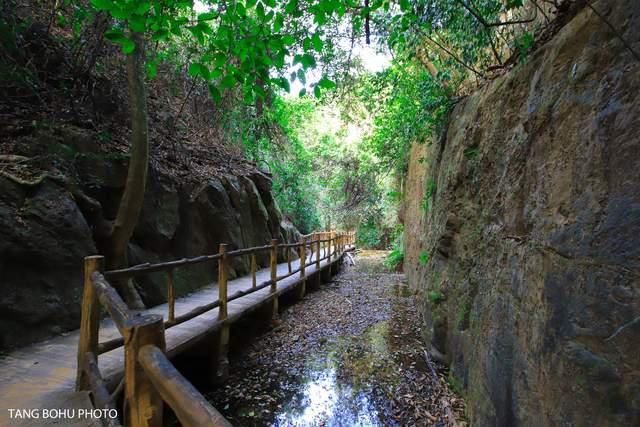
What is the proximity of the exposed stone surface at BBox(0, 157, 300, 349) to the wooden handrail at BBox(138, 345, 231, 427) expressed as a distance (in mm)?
3652

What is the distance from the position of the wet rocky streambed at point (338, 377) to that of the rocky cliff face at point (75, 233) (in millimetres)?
2294

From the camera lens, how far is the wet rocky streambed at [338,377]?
171 inches

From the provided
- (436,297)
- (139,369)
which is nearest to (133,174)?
(139,369)

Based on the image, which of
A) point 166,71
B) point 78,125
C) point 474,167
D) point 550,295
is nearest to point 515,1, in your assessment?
point 474,167

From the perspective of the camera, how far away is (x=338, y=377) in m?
5.36

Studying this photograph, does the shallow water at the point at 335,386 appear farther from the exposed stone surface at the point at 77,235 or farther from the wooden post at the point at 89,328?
the exposed stone surface at the point at 77,235

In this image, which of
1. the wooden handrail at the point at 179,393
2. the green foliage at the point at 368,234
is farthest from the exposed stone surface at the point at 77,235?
the green foliage at the point at 368,234

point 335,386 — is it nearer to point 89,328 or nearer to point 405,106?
point 89,328

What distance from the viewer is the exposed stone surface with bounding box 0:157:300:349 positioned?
4176 millimetres

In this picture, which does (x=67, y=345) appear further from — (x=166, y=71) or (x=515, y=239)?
(x=166, y=71)

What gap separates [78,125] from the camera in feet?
19.9

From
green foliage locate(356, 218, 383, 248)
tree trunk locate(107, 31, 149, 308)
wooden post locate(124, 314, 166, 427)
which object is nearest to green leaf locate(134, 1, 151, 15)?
wooden post locate(124, 314, 166, 427)

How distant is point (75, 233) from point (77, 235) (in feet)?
0.13

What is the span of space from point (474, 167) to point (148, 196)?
5.98m
